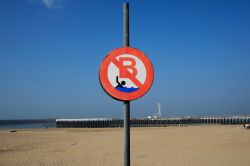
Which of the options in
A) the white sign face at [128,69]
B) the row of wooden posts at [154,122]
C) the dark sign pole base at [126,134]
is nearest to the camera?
the dark sign pole base at [126,134]

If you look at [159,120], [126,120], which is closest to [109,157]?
[126,120]

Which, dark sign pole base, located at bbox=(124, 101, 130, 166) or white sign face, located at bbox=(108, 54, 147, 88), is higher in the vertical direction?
white sign face, located at bbox=(108, 54, 147, 88)

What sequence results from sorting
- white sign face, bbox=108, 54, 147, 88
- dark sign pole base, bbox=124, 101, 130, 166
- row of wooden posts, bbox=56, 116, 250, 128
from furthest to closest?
row of wooden posts, bbox=56, 116, 250, 128 < white sign face, bbox=108, 54, 147, 88 < dark sign pole base, bbox=124, 101, 130, 166

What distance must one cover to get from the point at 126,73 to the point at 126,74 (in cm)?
1

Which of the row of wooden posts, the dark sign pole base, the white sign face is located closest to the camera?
the dark sign pole base

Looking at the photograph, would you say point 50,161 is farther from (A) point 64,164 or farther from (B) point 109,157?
(B) point 109,157

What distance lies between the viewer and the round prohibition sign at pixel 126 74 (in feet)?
9.71

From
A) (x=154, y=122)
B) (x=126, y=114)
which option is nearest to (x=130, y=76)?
(x=126, y=114)

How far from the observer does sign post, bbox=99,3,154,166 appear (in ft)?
9.70

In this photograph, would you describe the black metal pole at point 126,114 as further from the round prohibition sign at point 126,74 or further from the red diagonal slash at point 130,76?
the red diagonal slash at point 130,76

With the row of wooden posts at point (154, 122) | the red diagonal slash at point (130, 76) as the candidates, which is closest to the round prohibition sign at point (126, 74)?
the red diagonal slash at point (130, 76)

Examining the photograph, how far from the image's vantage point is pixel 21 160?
15.5 meters

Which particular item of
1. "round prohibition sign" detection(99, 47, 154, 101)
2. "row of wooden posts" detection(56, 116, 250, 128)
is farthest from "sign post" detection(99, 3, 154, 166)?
"row of wooden posts" detection(56, 116, 250, 128)

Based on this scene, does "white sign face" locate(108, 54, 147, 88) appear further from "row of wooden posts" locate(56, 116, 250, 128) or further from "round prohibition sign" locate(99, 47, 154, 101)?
"row of wooden posts" locate(56, 116, 250, 128)
